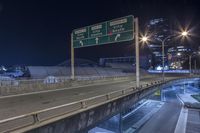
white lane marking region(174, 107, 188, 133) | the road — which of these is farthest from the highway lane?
white lane marking region(174, 107, 188, 133)

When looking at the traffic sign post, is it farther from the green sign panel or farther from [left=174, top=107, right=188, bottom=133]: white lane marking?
[left=174, top=107, right=188, bottom=133]: white lane marking

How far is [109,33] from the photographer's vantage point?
23.2m

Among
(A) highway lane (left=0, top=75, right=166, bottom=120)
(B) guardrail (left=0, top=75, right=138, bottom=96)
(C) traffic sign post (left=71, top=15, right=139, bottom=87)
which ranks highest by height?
(C) traffic sign post (left=71, top=15, right=139, bottom=87)

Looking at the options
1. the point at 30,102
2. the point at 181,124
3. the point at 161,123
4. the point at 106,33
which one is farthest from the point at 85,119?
the point at 181,124

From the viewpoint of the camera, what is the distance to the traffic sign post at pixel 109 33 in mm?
21078

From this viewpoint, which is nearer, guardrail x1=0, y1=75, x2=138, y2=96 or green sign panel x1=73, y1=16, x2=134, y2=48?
guardrail x1=0, y1=75, x2=138, y2=96

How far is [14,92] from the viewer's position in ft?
59.0

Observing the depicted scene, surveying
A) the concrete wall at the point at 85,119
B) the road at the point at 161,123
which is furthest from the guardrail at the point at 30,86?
the road at the point at 161,123

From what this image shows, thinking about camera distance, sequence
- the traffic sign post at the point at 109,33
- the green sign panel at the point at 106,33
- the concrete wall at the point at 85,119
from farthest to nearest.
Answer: the green sign panel at the point at 106,33 < the traffic sign post at the point at 109,33 < the concrete wall at the point at 85,119

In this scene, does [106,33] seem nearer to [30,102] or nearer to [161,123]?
[30,102]

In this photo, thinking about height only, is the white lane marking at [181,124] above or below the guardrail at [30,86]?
below

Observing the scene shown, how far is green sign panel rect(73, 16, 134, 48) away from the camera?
21.4 metres

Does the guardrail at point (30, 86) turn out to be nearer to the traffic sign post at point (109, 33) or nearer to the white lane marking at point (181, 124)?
the traffic sign post at point (109, 33)

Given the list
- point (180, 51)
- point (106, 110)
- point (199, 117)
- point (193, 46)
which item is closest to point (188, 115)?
point (199, 117)
